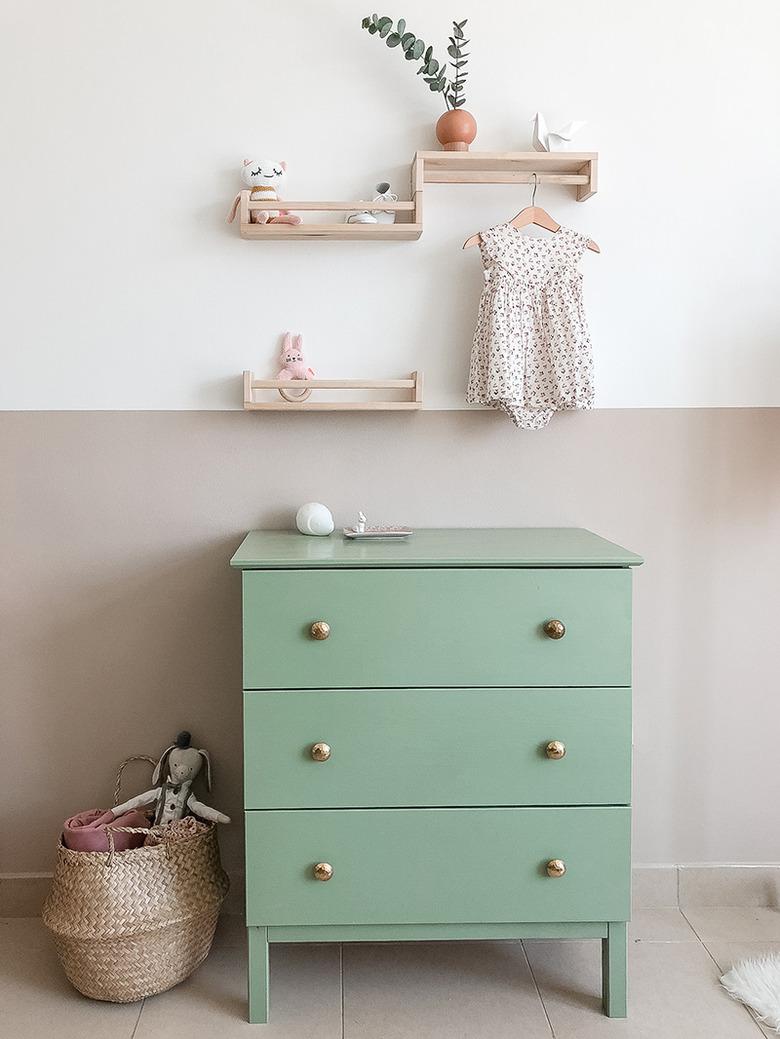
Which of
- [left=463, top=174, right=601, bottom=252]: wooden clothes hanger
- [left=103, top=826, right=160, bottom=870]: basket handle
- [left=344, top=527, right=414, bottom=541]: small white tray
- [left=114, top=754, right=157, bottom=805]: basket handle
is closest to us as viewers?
[left=103, top=826, right=160, bottom=870]: basket handle

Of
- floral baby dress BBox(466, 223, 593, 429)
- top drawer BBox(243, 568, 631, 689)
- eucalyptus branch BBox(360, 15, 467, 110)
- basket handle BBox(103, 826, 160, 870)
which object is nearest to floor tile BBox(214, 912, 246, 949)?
basket handle BBox(103, 826, 160, 870)

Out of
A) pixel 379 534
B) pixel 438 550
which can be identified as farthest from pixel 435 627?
pixel 379 534

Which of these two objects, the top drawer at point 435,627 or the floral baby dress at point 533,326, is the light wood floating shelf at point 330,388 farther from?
the top drawer at point 435,627

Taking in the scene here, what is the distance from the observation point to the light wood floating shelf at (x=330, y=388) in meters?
2.39

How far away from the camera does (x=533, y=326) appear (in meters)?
2.43

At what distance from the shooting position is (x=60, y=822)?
2.57 metres

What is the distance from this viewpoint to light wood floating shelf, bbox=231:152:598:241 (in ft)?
7.71

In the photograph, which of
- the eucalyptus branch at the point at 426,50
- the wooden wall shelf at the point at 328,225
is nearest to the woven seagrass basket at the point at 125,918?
the wooden wall shelf at the point at 328,225

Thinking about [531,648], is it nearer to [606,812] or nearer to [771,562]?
[606,812]

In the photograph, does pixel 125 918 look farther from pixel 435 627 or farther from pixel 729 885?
pixel 729 885

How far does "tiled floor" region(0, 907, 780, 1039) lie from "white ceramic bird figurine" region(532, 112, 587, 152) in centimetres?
193

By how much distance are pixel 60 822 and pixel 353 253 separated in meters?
1.63

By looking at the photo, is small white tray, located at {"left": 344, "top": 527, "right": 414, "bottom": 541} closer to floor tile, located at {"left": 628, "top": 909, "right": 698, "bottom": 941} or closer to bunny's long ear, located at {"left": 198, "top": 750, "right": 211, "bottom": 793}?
bunny's long ear, located at {"left": 198, "top": 750, "right": 211, "bottom": 793}

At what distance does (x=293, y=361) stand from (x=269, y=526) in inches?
16.6
